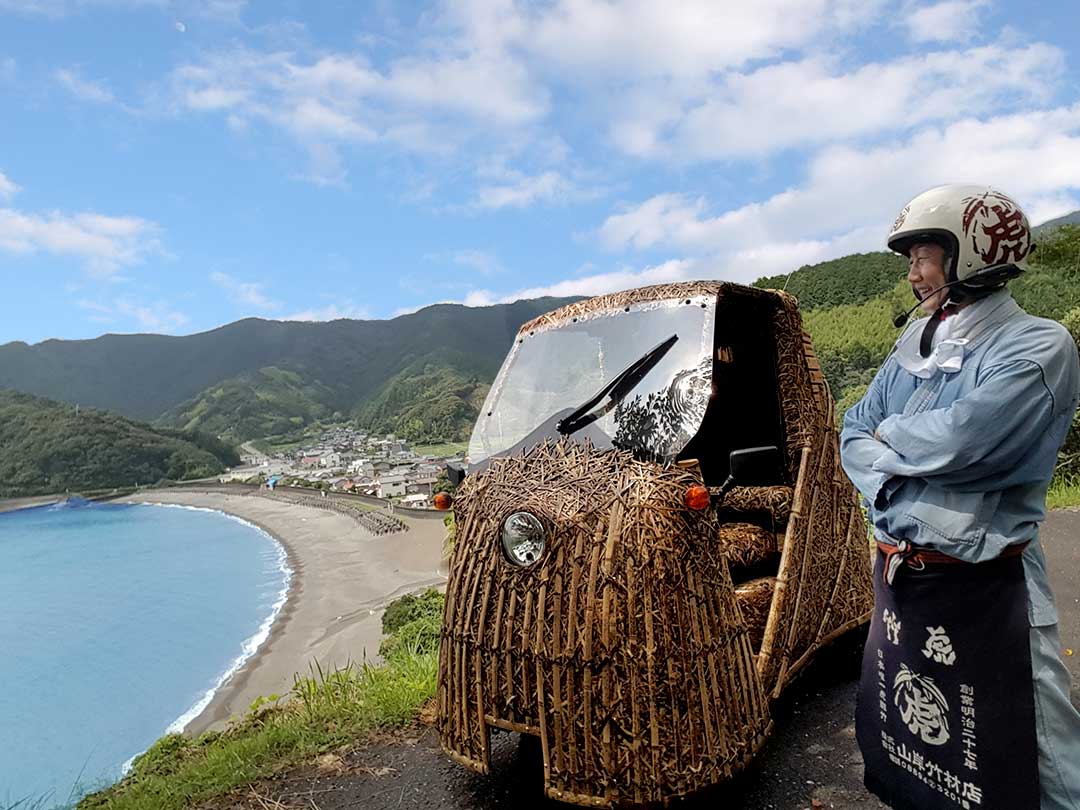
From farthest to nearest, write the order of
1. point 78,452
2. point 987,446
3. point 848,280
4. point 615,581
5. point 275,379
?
point 275,379 → point 78,452 → point 848,280 → point 615,581 → point 987,446

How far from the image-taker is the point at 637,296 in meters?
3.74

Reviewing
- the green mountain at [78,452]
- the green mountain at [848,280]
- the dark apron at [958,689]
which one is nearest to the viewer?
the dark apron at [958,689]

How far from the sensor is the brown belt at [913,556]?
1925 mm

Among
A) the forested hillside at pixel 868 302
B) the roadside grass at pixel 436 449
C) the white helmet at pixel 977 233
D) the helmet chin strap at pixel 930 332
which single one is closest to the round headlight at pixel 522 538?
the helmet chin strap at pixel 930 332

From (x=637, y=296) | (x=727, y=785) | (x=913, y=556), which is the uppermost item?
(x=637, y=296)

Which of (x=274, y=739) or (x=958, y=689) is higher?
(x=958, y=689)

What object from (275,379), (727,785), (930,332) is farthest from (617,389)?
(275,379)

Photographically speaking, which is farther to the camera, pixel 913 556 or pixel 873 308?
pixel 873 308

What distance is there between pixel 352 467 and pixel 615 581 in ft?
282

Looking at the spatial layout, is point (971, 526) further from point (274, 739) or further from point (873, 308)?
point (873, 308)

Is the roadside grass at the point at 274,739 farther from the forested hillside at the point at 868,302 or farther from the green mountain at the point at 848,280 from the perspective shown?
the green mountain at the point at 848,280

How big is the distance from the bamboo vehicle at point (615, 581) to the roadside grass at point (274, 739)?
1.74 m

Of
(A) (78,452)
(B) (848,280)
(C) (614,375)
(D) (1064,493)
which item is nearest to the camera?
(C) (614,375)

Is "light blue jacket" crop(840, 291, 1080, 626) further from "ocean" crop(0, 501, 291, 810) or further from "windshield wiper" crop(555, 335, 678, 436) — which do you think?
"ocean" crop(0, 501, 291, 810)
